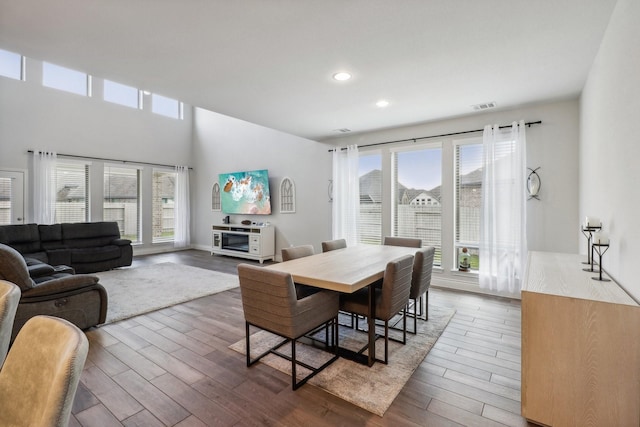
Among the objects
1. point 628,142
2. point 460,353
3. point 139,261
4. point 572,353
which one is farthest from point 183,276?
point 628,142

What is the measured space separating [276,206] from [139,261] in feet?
10.8

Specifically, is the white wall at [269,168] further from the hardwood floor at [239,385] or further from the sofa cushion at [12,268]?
the sofa cushion at [12,268]

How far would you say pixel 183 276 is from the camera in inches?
207

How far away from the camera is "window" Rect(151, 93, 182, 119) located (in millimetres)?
7905

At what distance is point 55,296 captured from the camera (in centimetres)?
284

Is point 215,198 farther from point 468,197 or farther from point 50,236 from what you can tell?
point 468,197

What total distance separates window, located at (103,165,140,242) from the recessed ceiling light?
653 cm

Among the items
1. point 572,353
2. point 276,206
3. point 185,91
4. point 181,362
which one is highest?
point 185,91

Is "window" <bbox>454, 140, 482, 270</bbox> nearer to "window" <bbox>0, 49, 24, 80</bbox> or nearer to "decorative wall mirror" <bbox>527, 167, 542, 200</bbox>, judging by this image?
"decorative wall mirror" <bbox>527, 167, 542, 200</bbox>

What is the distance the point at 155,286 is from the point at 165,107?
5.55m

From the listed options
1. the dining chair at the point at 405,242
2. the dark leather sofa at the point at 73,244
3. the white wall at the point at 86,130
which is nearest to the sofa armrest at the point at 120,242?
the dark leather sofa at the point at 73,244

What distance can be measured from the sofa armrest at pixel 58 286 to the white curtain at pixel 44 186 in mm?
4380

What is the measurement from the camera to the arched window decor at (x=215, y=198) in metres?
8.15

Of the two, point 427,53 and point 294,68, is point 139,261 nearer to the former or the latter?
point 294,68
